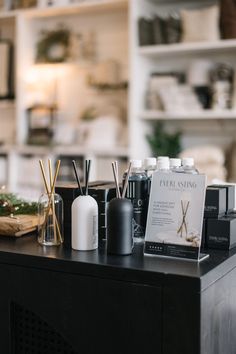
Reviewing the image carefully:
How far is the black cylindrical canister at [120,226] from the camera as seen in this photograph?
4.87 ft

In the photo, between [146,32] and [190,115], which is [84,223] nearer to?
[190,115]

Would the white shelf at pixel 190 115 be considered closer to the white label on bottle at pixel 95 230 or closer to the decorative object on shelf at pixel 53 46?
the decorative object on shelf at pixel 53 46

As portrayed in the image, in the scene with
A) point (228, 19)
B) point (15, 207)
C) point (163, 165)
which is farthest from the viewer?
point (228, 19)

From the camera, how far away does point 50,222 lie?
1.67m

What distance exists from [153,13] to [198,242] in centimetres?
296

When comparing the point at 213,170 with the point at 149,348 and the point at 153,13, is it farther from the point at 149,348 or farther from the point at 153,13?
the point at 149,348

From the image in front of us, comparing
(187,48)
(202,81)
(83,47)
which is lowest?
(202,81)

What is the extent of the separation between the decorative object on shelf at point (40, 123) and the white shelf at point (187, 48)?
995 millimetres

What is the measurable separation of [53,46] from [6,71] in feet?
1.52

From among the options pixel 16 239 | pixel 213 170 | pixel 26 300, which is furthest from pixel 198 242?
pixel 213 170

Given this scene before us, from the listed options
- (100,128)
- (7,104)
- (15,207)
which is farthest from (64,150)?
(15,207)

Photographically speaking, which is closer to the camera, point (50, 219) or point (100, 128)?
point (50, 219)

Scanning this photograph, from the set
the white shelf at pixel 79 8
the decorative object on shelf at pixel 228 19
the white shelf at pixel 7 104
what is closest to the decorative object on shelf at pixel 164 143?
the decorative object on shelf at pixel 228 19

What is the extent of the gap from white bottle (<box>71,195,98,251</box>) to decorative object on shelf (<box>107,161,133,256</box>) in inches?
2.8
